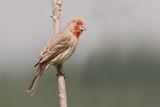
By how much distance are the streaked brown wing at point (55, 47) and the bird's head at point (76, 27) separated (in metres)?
0.12

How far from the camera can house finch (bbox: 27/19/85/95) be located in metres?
9.03

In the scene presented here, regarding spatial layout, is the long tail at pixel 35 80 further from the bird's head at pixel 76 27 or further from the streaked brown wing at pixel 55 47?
the bird's head at pixel 76 27

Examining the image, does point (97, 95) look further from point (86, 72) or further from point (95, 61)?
point (95, 61)

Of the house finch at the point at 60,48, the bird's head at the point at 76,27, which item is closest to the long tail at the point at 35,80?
the house finch at the point at 60,48

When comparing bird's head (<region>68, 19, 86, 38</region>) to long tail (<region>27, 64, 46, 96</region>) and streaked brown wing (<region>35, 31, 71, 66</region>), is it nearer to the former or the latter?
streaked brown wing (<region>35, 31, 71, 66</region>)

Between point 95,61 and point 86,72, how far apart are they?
214cm

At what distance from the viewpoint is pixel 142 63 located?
25.2m

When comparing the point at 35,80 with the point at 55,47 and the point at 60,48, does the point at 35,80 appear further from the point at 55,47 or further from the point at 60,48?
the point at 60,48

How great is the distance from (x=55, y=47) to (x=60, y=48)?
0.59 feet

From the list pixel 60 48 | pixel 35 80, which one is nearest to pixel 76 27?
pixel 60 48

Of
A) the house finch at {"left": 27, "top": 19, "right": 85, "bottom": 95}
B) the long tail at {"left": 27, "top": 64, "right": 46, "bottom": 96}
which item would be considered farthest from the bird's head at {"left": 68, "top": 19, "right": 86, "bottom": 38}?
the long tail at {"left": 27, "top": 64, "right": 46, "bottom": 96}

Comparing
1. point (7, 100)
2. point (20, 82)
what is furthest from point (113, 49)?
point (7, 100)

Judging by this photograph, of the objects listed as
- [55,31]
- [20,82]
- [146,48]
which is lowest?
[55,31]

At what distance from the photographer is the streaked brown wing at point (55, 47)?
916cm
